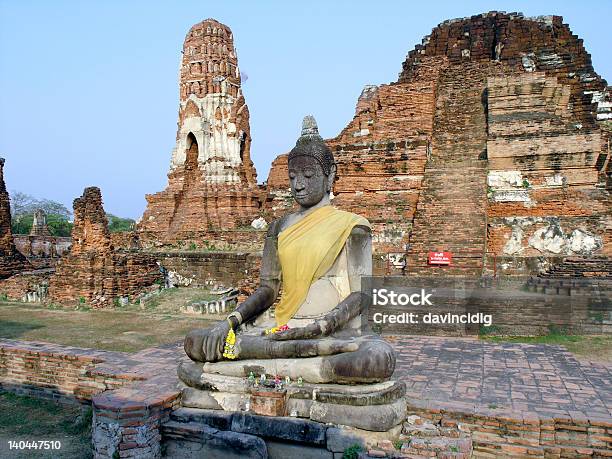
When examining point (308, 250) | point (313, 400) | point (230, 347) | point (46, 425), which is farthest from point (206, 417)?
point (46, 425)

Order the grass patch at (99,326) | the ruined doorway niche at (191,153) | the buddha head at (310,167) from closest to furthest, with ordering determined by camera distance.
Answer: the buddha head at (310,167) → the grass patch at (99,326) → the ruined doorway niche at (191,153)

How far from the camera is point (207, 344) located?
13.9 feet

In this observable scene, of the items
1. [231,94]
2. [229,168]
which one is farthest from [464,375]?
[231,94]

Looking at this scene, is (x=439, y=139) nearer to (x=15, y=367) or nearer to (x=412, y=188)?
(x=412, y=188)

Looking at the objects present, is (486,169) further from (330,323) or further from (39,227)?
(39,227)

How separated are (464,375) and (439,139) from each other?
400 inches

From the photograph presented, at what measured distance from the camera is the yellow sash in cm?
446

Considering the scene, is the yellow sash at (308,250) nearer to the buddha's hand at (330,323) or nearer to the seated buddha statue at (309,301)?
the seated buddha statue at (309,301)

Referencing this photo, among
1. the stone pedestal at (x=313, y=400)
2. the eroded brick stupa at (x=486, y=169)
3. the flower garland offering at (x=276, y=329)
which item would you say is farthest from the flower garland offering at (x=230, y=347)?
the eroded brick stupa at (x=486, y=169)

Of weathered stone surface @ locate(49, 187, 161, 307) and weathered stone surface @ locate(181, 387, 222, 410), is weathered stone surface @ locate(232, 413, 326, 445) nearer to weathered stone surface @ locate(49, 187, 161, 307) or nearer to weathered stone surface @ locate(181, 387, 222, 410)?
weathered stone surface @ locate(181, 387, 222, 410)

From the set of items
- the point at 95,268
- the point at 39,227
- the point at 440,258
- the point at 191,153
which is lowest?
the point at 95,268

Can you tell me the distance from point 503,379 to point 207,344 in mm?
2777

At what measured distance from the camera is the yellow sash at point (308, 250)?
446cm

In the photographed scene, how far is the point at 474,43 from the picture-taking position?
72.7ft
